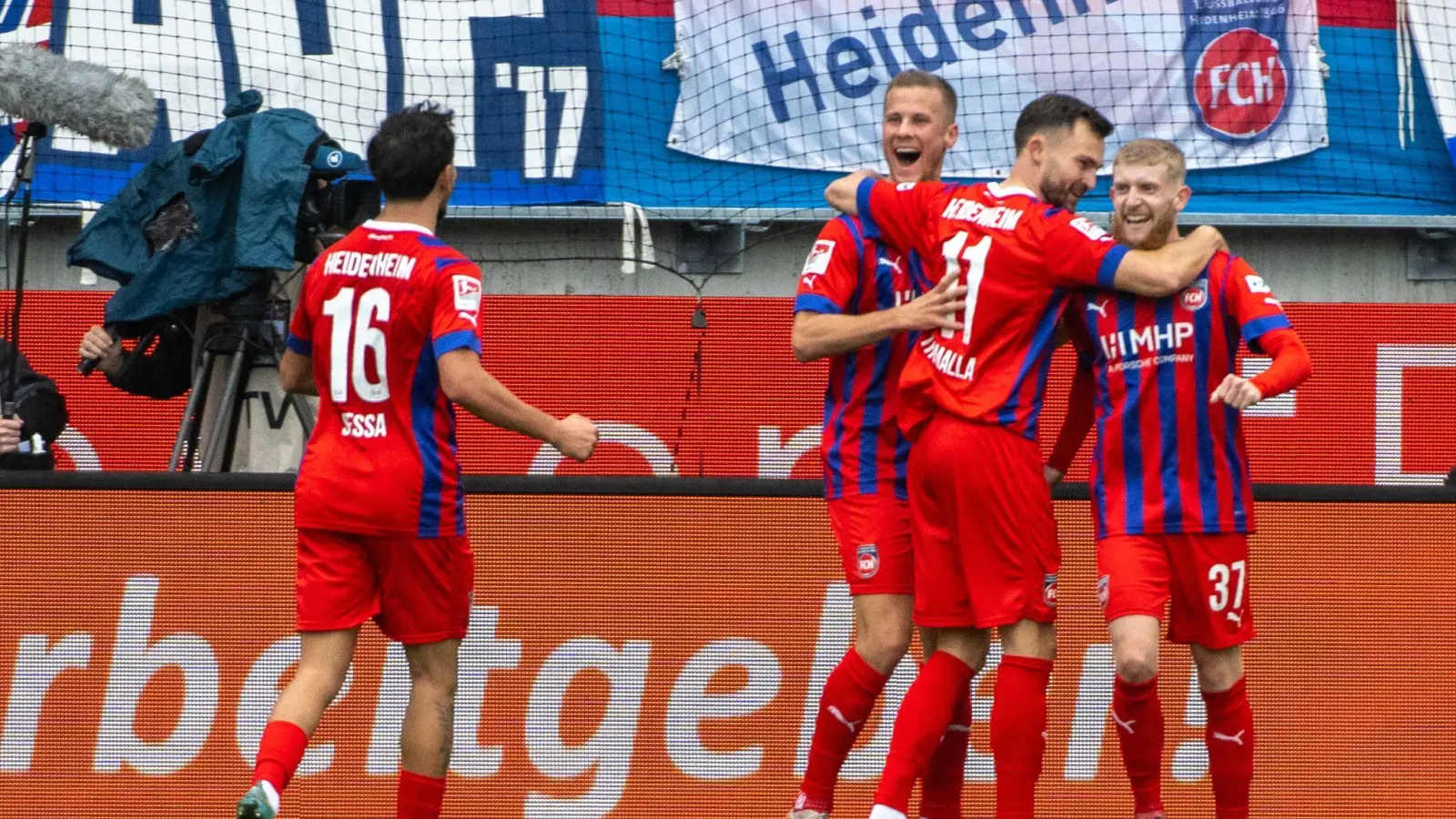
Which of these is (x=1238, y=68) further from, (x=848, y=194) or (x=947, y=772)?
(x=947, y=772)

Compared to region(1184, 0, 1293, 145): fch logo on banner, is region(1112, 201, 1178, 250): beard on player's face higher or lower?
lower

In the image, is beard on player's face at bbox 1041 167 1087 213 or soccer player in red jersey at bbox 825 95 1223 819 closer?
soccer player in red jersey at bbox 825 95 1223 819

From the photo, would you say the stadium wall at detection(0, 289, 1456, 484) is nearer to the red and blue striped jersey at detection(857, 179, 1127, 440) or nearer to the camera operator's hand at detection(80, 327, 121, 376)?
the camera operator's hand at detection(80, 327, 121, 376)

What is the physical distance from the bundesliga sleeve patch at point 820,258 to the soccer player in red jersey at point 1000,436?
0.28 meters

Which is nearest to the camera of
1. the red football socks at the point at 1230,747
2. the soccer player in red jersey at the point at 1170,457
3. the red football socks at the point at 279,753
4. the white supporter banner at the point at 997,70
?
the red football socks at the point at 279,753

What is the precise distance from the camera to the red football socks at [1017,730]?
3.95 m

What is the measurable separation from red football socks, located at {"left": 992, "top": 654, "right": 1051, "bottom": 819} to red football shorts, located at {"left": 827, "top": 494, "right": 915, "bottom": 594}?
1.24ft

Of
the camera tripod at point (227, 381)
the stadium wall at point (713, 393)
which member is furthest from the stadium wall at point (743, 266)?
the camera tripod at point (227, 381)

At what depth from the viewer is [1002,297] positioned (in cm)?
401

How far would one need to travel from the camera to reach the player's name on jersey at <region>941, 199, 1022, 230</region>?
4.03 meters

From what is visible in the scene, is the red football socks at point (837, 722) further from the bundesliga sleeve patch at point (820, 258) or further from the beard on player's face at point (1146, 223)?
the beard on player's face at point (1146, 223)

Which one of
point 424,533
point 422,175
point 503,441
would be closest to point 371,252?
point 422,175

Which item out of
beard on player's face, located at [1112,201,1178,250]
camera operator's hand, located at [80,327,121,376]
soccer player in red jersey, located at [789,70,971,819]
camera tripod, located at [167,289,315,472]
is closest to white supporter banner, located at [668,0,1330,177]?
camera tripod, located at [167,289,315,472]

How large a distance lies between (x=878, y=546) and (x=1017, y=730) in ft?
1.89
